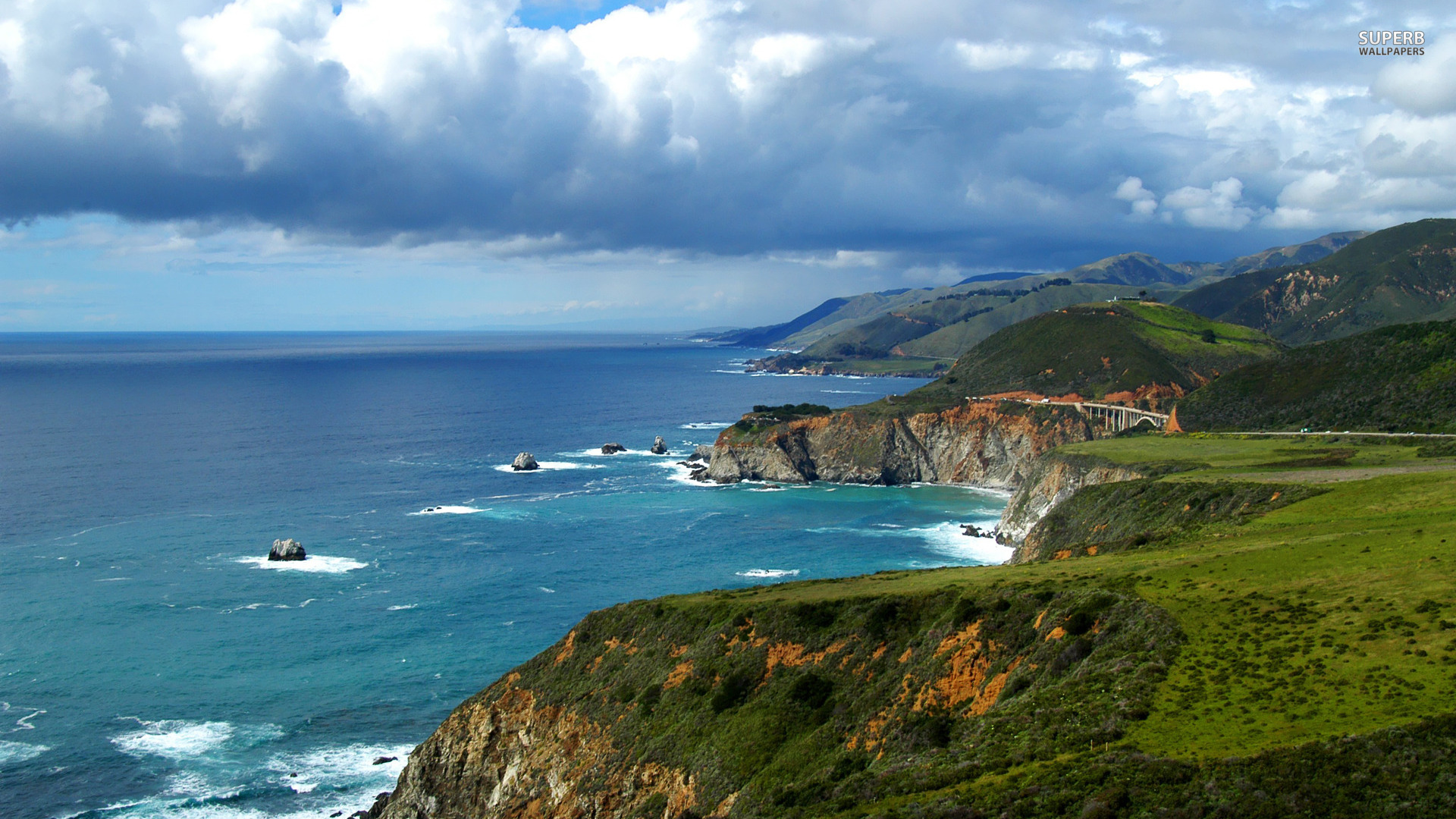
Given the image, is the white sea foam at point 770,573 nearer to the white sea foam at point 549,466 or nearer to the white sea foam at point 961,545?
the white sea foam at point 961,545

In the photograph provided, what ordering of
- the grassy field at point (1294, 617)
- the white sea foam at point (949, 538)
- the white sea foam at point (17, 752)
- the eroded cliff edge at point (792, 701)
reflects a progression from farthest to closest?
the white sea foam at point (949, 538)
the white sea foam at point (17, 752)
the eroded cliff edge at point (792, 701)
the grassy field at point (1294, 617)

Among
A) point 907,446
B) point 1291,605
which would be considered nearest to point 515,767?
point 1291,605

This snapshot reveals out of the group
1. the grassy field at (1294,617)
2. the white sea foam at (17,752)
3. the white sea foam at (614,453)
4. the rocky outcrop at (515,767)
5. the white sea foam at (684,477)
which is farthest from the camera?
the white sea foam at (614,453)

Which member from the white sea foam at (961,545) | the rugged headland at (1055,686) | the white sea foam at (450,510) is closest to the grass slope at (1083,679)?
the rugged headland at (1055,686)

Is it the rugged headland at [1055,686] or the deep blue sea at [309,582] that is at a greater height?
the rugged headland at [1055,686]

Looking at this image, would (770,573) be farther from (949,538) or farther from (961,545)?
(949,538)

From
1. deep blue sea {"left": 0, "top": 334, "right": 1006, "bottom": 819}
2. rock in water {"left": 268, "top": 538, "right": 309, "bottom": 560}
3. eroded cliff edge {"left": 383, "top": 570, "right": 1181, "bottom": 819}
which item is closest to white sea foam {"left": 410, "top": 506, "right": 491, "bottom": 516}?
deep blue sea {"left": 0, "top": 334, "right": 1006, "bottom": 819}

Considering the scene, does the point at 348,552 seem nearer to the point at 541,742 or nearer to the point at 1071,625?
the point at 541,742
